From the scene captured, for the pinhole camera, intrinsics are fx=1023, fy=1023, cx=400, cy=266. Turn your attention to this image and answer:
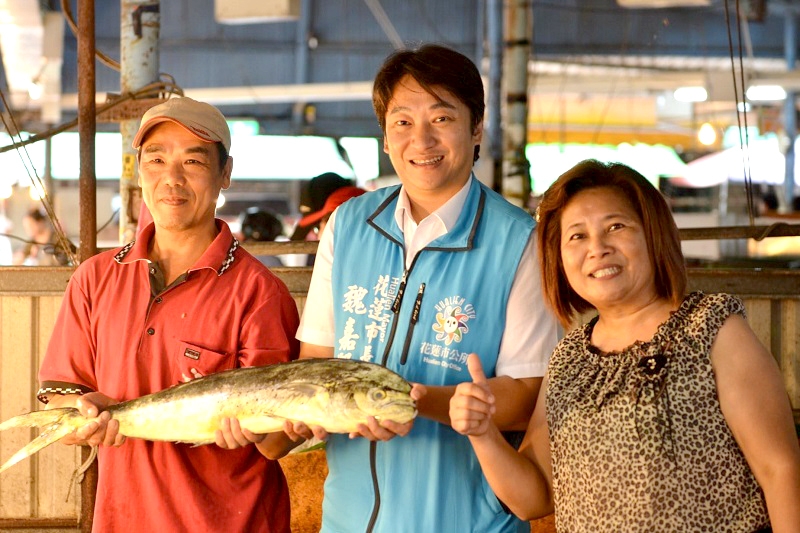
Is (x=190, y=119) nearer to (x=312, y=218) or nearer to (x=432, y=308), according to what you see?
(x=432, y=308)

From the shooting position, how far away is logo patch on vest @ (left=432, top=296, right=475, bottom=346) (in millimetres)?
2615

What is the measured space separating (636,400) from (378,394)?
0.61 metres

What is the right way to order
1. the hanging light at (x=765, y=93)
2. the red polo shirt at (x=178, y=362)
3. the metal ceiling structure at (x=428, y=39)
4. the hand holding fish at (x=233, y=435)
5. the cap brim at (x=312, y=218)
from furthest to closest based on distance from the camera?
the metal ceiling structure at (x=428, y=39)
the hanging light at (x=765, y=93)
the cap brim at (x=312, y=218)
the red polo shirt at (x=178, y=362)
the hand holding fish at (x=233, y=435)

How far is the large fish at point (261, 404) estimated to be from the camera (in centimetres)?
251

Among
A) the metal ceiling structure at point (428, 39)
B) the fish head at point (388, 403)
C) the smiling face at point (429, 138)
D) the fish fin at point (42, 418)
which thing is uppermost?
the metal ceiling structure at point (428, 39)

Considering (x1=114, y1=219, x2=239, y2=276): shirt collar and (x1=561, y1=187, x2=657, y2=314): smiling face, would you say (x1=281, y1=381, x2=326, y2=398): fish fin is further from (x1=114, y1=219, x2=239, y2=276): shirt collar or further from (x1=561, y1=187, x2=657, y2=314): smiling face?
(x1=561, y1=187, x2=657, y2=314): smiling face

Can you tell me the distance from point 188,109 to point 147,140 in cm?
16

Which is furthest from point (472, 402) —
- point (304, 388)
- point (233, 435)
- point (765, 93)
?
point (765, 93)

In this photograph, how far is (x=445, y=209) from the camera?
8.95 feet

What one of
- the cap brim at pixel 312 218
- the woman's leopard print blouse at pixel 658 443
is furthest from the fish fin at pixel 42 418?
the cap brim at pixel 312 218

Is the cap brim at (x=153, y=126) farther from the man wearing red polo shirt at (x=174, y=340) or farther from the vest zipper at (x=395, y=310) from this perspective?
the vest zipper at (x=395, y=310)

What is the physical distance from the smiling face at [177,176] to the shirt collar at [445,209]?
588 mm

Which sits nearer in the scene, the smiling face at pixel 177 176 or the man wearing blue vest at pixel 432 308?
the man wearing blue vest at pixel 432 308

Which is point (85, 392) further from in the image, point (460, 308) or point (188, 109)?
point (460, 308)
